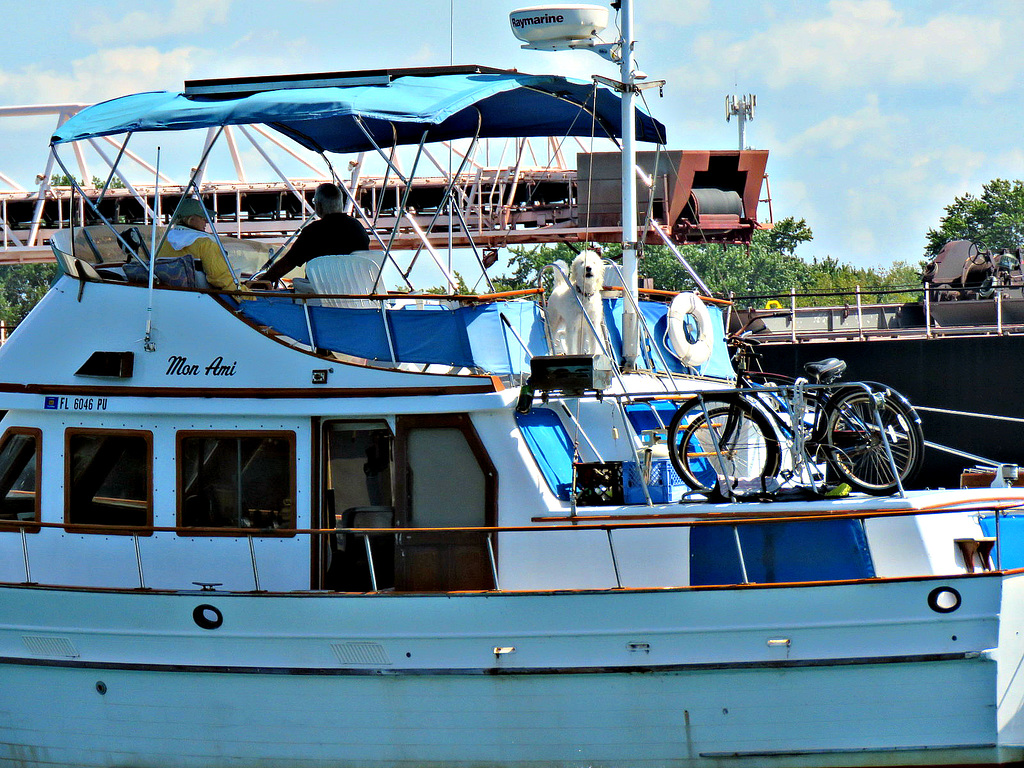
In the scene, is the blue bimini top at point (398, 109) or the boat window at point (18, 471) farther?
the boat window at point (18, 471)

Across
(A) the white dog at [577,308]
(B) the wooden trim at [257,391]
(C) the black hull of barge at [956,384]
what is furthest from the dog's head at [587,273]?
(C) the black hull of barge at [956,384]

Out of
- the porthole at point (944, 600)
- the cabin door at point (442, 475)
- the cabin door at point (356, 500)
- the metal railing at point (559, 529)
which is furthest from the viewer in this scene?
the cabin door at point (356, 500)

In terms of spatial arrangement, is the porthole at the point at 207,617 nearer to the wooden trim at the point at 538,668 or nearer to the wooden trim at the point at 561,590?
the wooden trim at the point at 561,590

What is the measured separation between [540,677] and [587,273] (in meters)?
3.20

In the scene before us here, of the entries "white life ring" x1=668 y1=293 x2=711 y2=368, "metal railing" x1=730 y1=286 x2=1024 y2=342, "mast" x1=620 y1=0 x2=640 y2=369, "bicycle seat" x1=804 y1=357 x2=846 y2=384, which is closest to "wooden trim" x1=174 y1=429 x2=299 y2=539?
"mast" x1=620 y1=0 x2=640 y2=369

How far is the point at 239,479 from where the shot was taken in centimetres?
873

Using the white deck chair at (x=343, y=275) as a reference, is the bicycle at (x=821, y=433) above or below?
below

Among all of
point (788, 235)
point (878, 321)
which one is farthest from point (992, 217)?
point (878, 321)

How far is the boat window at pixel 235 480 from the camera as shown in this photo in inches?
341

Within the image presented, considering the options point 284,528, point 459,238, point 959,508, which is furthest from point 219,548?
point 459,238

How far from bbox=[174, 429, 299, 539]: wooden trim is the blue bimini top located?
2268 mm

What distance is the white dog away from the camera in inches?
363

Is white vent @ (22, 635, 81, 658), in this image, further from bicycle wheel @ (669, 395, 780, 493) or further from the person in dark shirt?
bicycle wheel @ (669, 395, 780, 493)

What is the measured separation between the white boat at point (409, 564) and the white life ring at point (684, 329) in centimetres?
42
